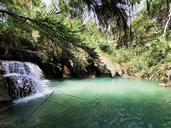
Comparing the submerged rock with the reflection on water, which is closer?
the reflection on water

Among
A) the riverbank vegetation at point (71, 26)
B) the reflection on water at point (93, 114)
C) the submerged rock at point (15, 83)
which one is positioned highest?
the riverbank vegetation at point (71, 26)

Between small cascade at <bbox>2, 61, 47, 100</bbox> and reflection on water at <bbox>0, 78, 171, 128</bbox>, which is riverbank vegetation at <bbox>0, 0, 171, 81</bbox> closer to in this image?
reflection on water at <bbox>0, 78, 171, 128</bbox>

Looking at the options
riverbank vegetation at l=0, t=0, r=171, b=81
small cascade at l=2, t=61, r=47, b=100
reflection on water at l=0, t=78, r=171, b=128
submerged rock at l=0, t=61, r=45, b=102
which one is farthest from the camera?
small cascade at l=2, t=61, r=47, b=100

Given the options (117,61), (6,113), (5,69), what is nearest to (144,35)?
(117,61)

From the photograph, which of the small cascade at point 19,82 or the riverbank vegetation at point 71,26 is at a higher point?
the riverbank vegetation at point 71,26

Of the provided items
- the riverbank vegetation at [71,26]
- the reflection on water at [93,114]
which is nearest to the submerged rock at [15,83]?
the reflection on water at [93,114]

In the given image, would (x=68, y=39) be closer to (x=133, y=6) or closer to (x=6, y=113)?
(x=133, y=6)

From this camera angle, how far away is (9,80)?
13469 mm

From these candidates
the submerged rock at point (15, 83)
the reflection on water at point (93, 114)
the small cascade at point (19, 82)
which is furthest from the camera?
the small cascade at point (19, 82)

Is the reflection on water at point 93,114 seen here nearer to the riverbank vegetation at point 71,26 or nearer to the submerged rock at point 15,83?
the submerged rock at point 15,83

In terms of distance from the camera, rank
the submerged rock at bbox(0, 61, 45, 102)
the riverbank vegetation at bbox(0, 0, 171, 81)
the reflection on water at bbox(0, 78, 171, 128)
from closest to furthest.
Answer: the riverbank vegetation at bbox(0, 0, 171, 81)
the reflection on water at bbox(0, 78, 171, 128)
the submerged rock at bbox(0, 61, 45, 102)

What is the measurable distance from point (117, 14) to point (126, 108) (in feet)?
23.9

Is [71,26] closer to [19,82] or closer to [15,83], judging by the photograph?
[15,83]

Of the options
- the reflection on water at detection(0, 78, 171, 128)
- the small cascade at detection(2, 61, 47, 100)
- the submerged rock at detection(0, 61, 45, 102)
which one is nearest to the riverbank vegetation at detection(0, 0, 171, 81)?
the reflection on water at detection(0, 78, 171, 128)
